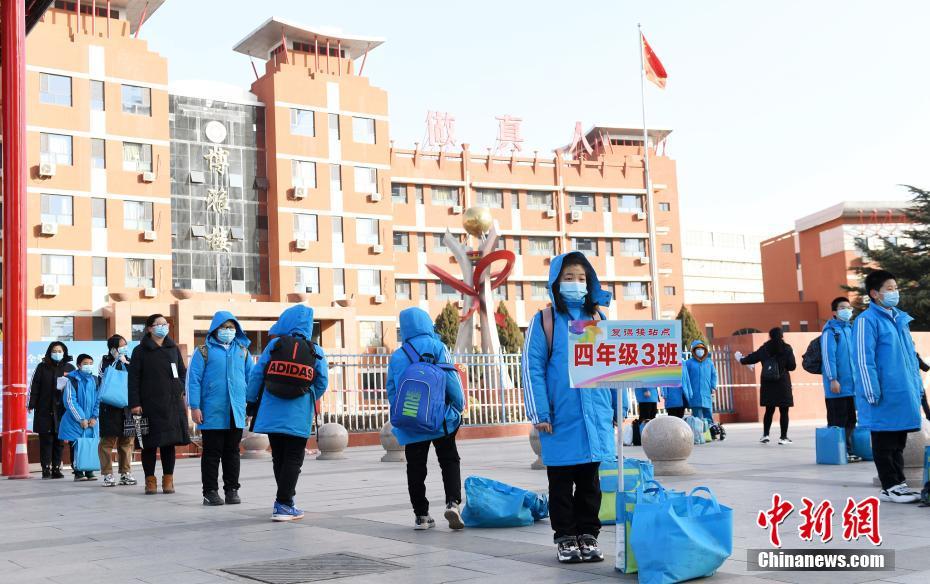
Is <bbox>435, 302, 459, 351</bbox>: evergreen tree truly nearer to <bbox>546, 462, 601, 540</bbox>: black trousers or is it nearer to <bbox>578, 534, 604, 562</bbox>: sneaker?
<bbox>546, 462, 601, 540</bbox>: black trousers

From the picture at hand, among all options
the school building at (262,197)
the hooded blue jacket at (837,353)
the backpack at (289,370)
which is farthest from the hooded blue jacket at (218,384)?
the school building at (262,197)

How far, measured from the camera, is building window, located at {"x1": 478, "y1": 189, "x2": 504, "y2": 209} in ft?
210

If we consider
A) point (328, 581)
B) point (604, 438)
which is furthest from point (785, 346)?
point (328, 581)

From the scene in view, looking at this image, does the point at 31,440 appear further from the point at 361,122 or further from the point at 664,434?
the point at 361,122

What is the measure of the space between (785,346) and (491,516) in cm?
1019

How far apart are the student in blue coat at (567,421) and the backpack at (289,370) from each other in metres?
2.95

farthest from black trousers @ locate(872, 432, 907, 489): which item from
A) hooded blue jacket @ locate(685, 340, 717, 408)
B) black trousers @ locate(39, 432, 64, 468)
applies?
black trousers @ locate(39, 432, 64, 468)

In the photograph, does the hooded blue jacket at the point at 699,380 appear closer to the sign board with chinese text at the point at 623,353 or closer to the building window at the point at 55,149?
the sign board with chinese text at the point at 623,353

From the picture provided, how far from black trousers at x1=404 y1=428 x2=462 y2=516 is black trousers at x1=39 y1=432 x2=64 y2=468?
29.9 feet

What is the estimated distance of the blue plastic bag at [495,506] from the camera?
25.2 ft

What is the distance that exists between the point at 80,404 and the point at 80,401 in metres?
0.04

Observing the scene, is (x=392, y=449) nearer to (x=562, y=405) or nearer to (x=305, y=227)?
(x=562, y=405)

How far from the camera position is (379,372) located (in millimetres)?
21172

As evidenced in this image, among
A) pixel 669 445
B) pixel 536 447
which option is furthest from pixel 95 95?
pixel 669 445
